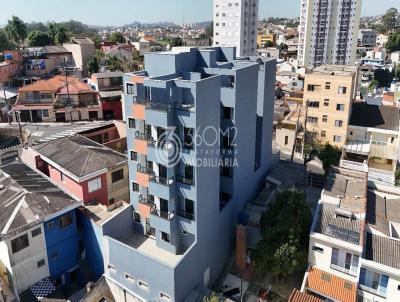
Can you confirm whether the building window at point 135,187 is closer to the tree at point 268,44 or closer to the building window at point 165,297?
the building window at point 165,297

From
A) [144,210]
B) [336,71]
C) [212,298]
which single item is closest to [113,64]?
[336,71]

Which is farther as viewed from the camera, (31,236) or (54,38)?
(54,38)

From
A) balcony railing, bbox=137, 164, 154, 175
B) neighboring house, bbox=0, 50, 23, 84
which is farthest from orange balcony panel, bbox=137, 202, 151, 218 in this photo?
neighboring house, bbox=0, 50, 23, 84

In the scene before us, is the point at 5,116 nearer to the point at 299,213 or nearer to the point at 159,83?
the point at 159,83

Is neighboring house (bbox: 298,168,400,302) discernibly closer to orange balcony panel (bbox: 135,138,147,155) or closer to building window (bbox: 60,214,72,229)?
orange balcony panel (bbox: 135,138,147,155)

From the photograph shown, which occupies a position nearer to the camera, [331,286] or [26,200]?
[331,286]

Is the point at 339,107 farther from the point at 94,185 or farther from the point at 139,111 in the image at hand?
the point at 94,185

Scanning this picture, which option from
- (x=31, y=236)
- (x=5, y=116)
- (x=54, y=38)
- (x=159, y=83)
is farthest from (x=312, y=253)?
(x=54, y=38)

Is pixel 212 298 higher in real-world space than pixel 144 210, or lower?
lower
